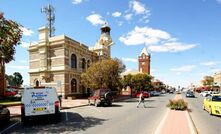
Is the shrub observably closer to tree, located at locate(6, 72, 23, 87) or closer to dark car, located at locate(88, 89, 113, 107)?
dark car, located at locate(88, 89, 113, 107)

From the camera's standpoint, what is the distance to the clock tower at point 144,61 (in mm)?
122700

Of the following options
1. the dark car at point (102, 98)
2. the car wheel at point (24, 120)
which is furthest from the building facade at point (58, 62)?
the car wheel at point (24, 120)

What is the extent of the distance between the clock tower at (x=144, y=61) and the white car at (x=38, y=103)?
364 feet

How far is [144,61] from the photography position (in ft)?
406

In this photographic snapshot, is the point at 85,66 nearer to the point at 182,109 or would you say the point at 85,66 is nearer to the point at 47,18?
the point at 47,18

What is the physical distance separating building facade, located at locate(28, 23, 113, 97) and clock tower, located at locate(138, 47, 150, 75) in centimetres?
8204

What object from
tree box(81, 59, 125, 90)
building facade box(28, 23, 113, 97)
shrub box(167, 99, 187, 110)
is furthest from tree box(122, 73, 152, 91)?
shrub box(167, 99, 187, 110)

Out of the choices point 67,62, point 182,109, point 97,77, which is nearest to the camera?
point 182,109

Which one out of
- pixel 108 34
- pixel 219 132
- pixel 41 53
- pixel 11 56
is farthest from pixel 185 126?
pixel 108 34

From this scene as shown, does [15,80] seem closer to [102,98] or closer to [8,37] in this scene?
[102,98]

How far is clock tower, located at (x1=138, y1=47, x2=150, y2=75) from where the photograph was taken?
403 feet

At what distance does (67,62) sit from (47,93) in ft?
87.0

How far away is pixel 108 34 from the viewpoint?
189 feet

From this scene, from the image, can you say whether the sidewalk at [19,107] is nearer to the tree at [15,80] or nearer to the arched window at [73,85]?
the arched window at [73,85]
